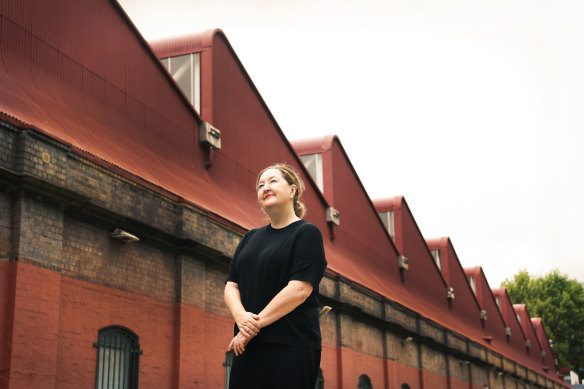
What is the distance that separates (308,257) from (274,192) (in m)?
0.50

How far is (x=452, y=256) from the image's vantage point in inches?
1448

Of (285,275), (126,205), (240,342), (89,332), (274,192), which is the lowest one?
(240,342)

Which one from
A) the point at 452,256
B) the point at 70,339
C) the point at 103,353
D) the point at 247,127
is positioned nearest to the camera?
the point at 70,339

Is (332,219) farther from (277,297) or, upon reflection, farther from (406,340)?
(277,297)

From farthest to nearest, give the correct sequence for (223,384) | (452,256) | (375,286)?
(452,256), (375,286), (223,384)

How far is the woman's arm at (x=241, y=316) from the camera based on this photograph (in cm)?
384

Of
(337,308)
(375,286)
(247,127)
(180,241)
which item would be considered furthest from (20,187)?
(375,286)

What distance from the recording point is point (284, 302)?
387 centimetres

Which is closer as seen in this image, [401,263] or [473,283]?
[401,263]

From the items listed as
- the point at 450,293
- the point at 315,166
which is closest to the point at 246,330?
the point at 315,166

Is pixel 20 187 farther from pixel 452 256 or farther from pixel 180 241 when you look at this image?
A: pixel 452 256

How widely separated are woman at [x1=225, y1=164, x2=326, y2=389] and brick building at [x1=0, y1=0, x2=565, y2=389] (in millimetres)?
5897

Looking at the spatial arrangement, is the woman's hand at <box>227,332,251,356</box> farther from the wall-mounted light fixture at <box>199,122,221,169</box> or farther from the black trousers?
the wall-mounted light fixture at <box>199,122,221,169</box>

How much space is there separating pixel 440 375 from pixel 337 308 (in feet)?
35.3
